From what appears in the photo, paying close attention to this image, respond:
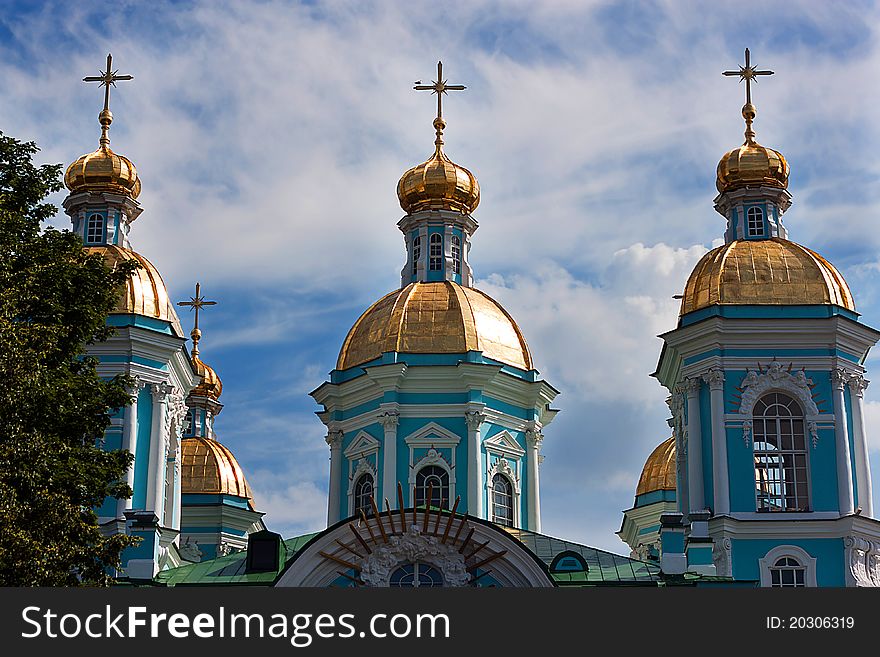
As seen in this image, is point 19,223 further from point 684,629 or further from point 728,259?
point 728,259

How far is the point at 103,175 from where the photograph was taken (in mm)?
36375

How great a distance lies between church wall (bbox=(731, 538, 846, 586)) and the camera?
31047mm

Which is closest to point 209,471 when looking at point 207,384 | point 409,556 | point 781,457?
point 207,384

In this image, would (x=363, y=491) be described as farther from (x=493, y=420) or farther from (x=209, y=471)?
(x=209, y=471)

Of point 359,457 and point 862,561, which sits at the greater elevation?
point 359,457

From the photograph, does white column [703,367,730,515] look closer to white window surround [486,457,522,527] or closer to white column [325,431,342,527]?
white window surround [486,457,522,527]

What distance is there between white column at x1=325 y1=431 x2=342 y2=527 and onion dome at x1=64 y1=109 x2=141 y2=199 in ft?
21.5

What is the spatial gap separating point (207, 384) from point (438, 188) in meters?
12.1

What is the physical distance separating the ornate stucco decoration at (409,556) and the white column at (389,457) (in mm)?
4432

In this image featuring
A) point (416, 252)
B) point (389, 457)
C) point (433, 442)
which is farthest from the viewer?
point (416, 252)

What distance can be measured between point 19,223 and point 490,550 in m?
11.0

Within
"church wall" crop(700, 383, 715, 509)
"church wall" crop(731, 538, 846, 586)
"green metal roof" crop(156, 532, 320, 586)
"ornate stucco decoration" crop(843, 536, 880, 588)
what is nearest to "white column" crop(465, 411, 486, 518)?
"green metal roof" crop(156, 532, 320, 586)

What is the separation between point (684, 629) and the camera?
16.3 metres

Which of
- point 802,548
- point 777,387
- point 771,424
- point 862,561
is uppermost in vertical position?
point 777,387
